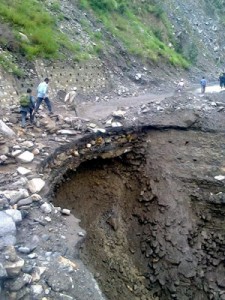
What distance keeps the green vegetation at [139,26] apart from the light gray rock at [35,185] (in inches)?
520

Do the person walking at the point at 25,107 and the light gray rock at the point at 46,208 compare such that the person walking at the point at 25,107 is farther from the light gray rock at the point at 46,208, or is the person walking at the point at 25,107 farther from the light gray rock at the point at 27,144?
the light gray rock at the point at 46,208

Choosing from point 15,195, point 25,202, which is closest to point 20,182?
point 15,195

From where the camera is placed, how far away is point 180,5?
30.3m

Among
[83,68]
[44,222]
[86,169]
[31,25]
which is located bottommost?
[86,169]

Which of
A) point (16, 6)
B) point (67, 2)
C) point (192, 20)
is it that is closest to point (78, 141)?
point (16, 6)

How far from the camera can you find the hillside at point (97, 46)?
46.6 feet

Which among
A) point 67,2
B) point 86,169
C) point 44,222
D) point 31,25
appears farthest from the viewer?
point 67,2

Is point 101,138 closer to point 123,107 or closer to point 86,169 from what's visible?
point 86,169

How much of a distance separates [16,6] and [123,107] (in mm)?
7004

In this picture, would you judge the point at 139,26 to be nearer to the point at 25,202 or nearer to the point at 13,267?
the point at 25,202

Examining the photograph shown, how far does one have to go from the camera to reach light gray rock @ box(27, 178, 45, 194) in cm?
782

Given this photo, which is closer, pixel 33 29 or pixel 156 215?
pixel 156 215

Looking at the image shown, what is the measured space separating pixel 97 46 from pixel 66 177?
9.76 m

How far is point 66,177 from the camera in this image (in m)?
10.0
